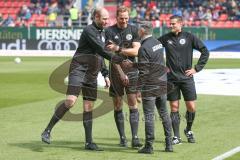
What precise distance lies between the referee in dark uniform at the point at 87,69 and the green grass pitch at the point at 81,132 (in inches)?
15.7

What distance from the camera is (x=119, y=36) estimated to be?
11.0 m

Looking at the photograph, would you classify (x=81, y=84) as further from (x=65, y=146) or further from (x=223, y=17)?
(x=223, y=17)

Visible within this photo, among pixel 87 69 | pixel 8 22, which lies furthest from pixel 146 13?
pixel 87 69

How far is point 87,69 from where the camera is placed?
35.9 ft

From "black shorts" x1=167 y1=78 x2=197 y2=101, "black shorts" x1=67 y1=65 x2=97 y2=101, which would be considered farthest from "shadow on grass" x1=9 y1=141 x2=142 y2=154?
"black shorts" x1=167 y1=78 x2=197 y2=101

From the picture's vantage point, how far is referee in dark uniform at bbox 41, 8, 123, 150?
1057cm

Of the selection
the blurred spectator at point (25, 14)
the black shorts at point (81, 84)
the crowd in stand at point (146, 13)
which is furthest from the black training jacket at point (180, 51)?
the blurred spectator at point (25, 14)

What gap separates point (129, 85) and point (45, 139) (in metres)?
1.62

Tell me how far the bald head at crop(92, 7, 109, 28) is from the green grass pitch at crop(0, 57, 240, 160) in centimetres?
200

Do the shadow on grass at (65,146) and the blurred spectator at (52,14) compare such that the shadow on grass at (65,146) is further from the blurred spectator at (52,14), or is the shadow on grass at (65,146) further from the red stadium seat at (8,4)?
the red stadium seat at (8,4)

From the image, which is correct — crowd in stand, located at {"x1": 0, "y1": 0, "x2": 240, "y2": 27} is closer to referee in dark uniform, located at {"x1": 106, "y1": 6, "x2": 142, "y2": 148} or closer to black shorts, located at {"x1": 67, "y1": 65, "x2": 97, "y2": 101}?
referee in dark uniform, located at {"x1": 106, "y1": 6, "x2": 142, "y2": 148}

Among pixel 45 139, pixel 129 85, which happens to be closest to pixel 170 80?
pixel 129 85

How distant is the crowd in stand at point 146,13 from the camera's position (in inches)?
1681

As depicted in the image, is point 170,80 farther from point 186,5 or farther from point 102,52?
point 186,5
